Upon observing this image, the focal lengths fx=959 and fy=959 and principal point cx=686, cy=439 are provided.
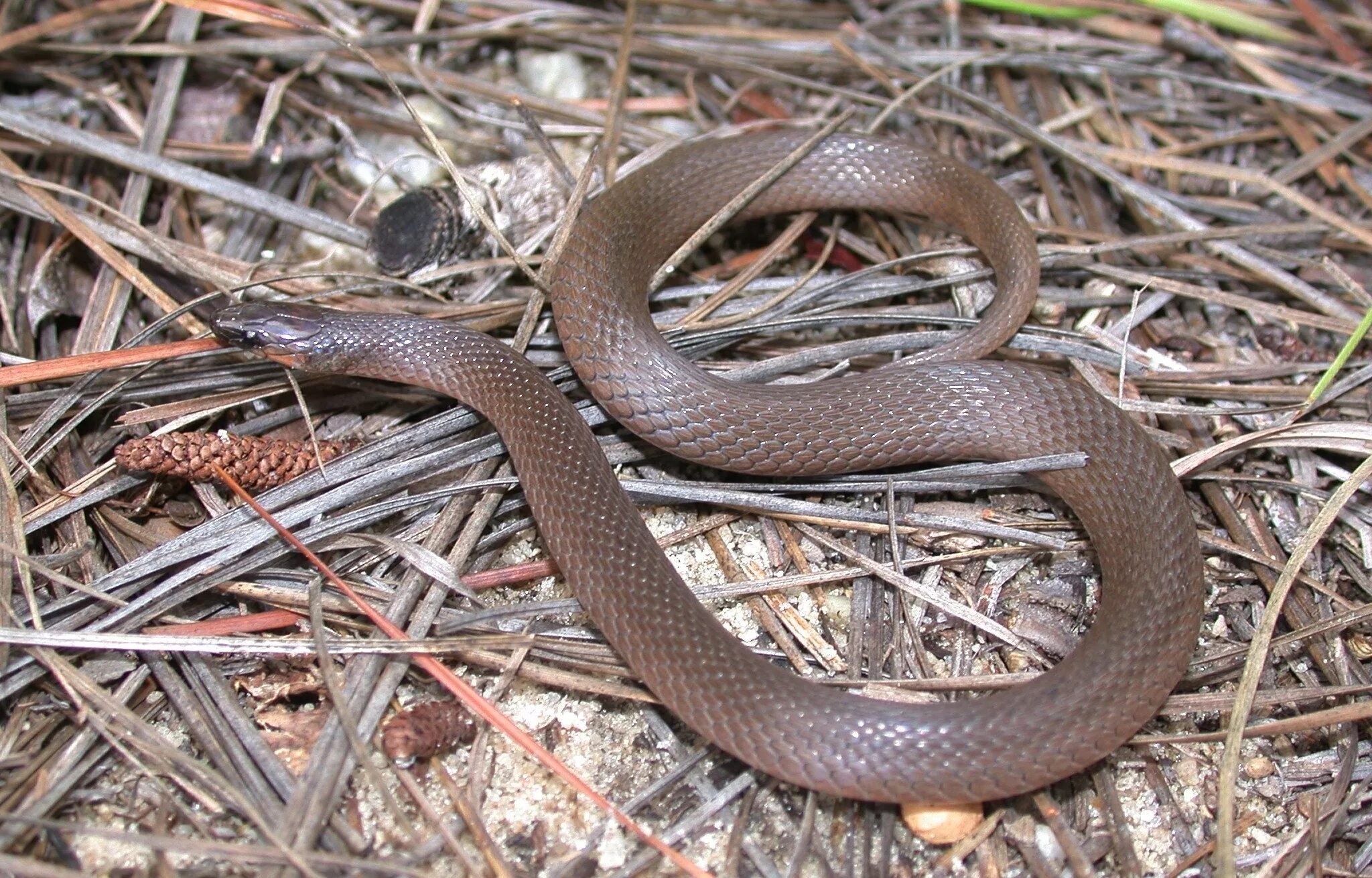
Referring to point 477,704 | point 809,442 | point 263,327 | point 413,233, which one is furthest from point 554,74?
point 477,704

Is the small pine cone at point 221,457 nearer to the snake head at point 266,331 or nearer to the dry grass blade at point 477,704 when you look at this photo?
the dry grass blade at point 477,704

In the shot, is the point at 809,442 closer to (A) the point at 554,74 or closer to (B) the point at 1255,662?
(B) the point at 1255,662

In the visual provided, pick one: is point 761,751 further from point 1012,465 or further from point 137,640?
point 137,640

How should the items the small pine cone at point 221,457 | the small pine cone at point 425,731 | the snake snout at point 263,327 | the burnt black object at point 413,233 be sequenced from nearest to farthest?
the small pine cone at point 425,731 → the small pine cone at point 221,457 → the snake snout at point 263,327 → the burnt black object at point 413,233

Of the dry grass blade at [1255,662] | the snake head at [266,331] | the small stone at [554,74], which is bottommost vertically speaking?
the dry grass blade at [1255,662]

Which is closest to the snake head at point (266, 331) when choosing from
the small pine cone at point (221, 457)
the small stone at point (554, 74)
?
the small pine cone at point (221, 457)

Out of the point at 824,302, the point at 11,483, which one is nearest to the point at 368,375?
the point at 11,483

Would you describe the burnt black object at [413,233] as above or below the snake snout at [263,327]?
above
